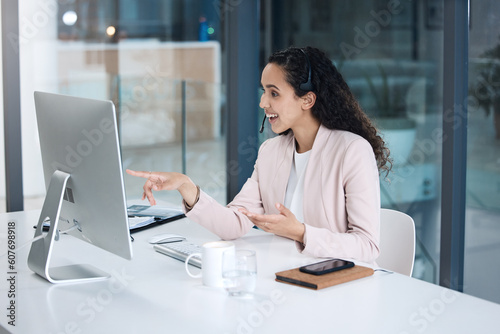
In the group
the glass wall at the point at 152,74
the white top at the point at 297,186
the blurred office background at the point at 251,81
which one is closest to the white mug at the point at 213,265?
the white top at the point at 297,186

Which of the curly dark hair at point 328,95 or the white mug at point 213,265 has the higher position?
the curly dark hair at point 328,95

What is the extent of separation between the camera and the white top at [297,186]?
212 cm

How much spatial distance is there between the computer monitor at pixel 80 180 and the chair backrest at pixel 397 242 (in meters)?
0.92

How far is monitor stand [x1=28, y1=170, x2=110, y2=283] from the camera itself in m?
1.53

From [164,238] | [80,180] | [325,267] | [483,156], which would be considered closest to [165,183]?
[164,238]

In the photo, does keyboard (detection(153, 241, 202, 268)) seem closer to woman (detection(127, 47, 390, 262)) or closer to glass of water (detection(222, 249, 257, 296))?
woman (detection(127, 47, 390, 262))

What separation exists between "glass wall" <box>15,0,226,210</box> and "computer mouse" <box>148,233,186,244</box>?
5.60 feet

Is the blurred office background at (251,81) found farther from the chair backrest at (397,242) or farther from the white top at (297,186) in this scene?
the white top at (297,186)

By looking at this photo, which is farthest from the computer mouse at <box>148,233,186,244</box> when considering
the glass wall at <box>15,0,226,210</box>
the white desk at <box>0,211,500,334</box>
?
the glass wall at <box>15,0,226,210</box>

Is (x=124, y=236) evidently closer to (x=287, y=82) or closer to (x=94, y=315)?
(x=94, y=315)

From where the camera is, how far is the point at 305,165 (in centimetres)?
214

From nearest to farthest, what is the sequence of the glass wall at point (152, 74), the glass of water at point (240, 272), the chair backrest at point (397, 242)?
the glass of water at point (240, 272) < the chair backrest at point (397, 242) < the glass wall at point (152, 74)

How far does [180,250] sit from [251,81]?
1575mm

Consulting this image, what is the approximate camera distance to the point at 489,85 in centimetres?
225
